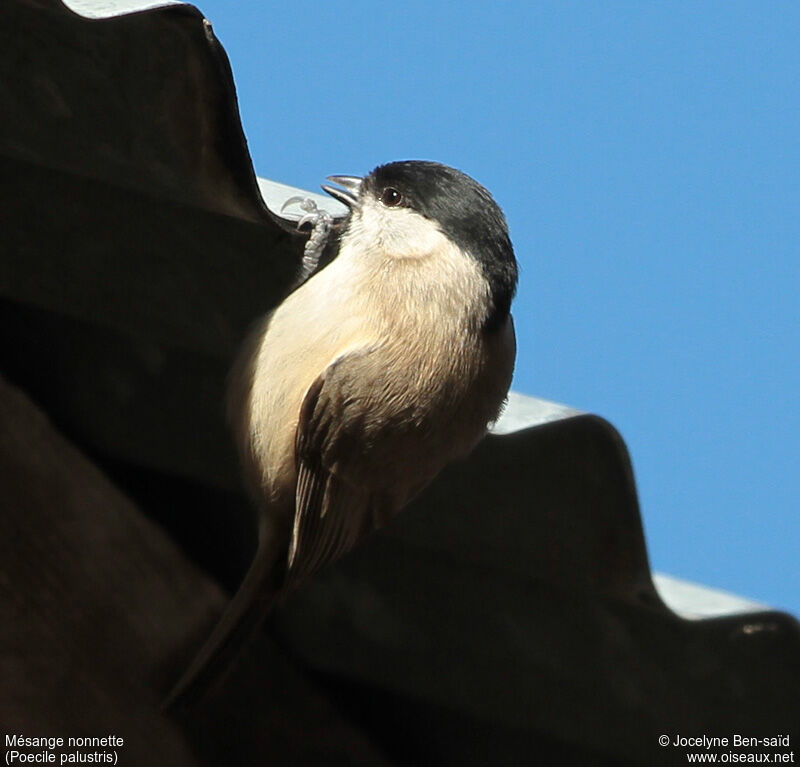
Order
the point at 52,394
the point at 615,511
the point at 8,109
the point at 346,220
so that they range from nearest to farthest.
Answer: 1. the point at 8,109
2. the point at 615,511
3. the point at 52,394
4. the point at 346,220

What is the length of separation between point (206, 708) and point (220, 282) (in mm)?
511

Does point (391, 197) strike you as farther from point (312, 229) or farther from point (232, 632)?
point (232, 632)

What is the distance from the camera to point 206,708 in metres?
1.60

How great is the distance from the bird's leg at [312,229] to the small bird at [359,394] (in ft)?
0.07

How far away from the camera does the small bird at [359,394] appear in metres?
1.55

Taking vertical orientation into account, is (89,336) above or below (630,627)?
above

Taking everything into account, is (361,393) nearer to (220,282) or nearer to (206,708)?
(220,282)

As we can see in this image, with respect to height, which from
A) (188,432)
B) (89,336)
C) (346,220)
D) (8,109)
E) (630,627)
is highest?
(8,109)

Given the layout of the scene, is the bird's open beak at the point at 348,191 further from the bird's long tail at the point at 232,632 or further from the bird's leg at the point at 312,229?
the bird's long tail at the point at 232,632

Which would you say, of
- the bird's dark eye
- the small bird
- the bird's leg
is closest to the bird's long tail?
the small bird

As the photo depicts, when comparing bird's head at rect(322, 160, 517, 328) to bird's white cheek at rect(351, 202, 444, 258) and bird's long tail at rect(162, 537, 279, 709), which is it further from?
bird's long tail at rect(162, 537, 279, 709)

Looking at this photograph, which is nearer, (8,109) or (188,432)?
(8,109)

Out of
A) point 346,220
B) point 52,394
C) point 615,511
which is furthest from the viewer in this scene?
point 346,220

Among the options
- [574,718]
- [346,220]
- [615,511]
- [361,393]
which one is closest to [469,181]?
[346,220]
